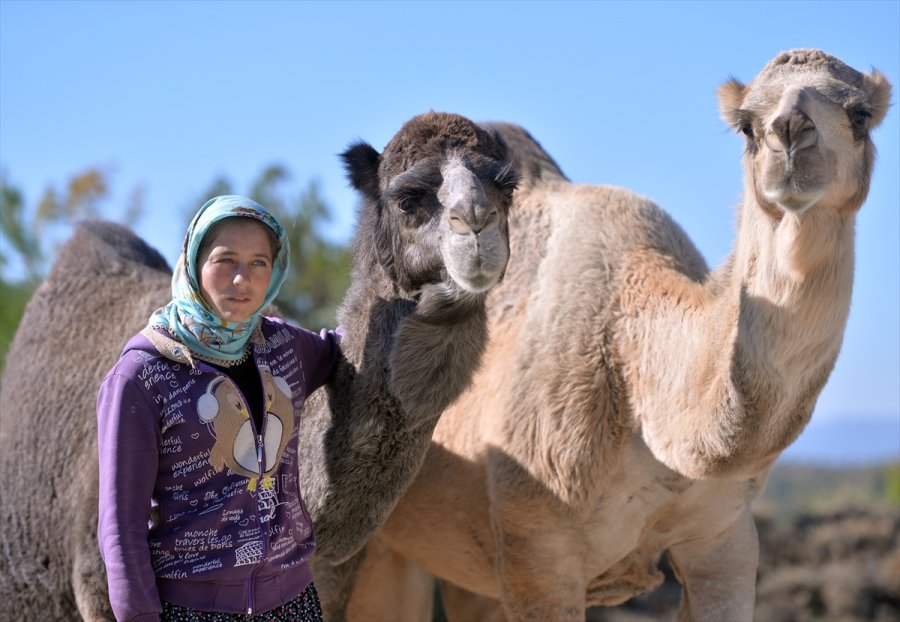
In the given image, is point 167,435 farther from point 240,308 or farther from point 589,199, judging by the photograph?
point 589,199

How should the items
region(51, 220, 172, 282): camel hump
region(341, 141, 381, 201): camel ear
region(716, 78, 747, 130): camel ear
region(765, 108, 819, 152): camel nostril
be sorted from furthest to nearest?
region(51, 220, 172, 282): camel hump
region(341, 141, 381, 201): camel ear
region(716, 78, 747, 130): camel ear
region(765, 108, 819, 152): camel nostril

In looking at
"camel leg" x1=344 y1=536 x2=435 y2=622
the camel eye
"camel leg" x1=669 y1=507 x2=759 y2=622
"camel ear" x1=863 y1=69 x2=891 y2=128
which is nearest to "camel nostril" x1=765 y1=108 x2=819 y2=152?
the camel eye

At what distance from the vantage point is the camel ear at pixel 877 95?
13.4 ft

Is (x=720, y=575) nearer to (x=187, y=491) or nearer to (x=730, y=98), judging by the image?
(x=730, y=98)

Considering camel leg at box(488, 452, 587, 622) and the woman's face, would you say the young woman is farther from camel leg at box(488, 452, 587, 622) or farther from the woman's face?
camel leg at box(488, 452, 587, 622)

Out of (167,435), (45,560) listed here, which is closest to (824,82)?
(167,435)

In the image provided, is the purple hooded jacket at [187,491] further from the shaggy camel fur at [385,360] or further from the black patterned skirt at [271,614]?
the shaggy camel fur at [385,360]

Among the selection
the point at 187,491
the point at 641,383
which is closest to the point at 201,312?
the point at 187,491

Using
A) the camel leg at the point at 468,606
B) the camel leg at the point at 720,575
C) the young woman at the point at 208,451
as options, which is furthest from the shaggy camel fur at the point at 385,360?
the camel leg at the point at 468,606

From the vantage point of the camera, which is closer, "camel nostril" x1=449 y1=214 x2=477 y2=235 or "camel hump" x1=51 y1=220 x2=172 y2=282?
"camel nostril" x1=449 y1=214 x2=477 y2=235

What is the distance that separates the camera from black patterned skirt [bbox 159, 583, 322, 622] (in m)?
3.40

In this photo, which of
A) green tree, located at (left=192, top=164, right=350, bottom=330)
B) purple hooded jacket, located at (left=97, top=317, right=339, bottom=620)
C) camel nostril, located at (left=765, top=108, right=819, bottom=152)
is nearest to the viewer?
purple hooded jacket, located at (left=97, top=317, right=339, bottom=620)

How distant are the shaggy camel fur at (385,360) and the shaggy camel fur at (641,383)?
2.66 feet

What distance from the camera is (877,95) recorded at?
4.12 meters
